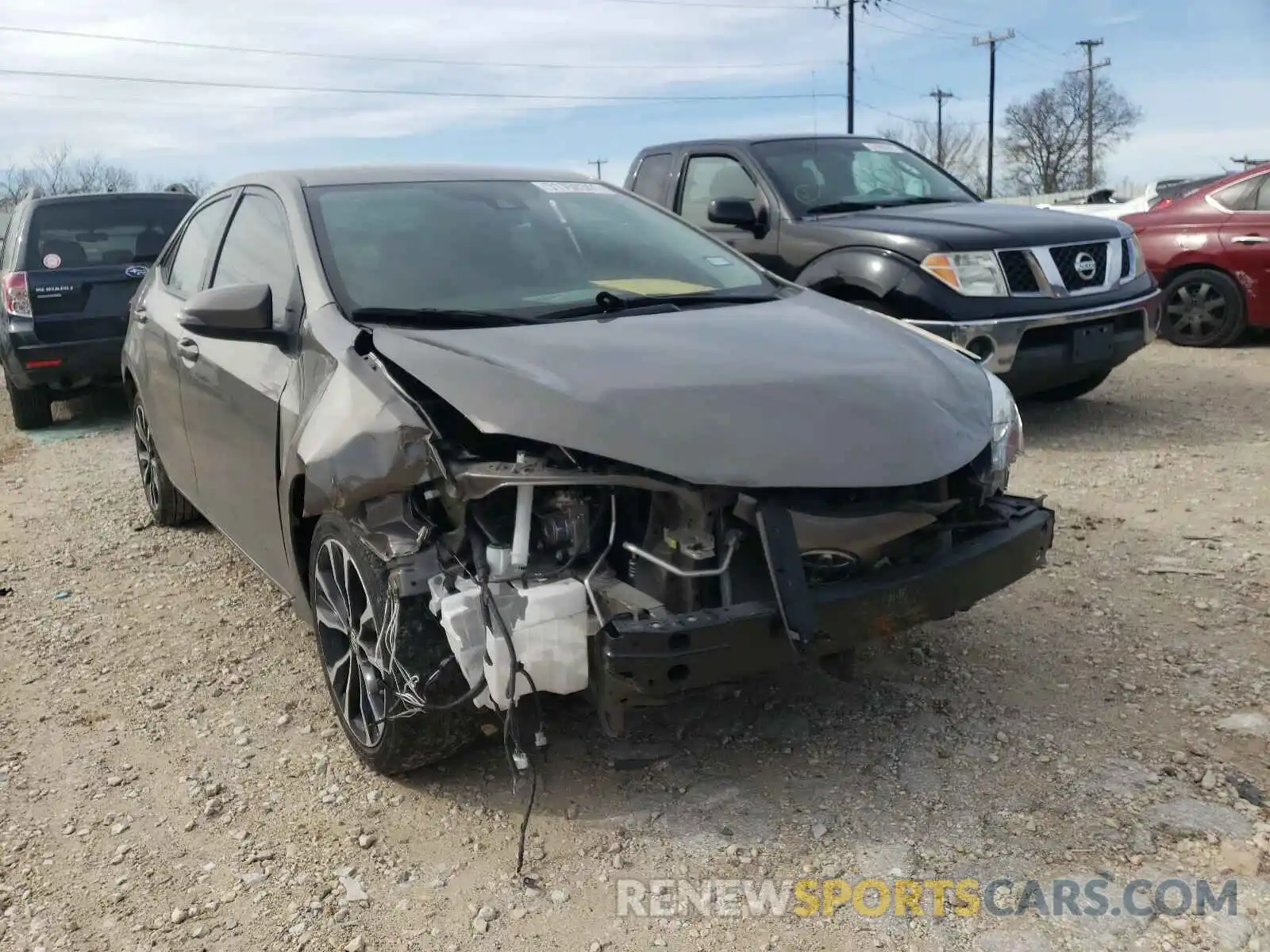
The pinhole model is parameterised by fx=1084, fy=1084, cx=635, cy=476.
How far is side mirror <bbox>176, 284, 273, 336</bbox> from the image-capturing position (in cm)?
323

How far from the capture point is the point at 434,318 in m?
3.11

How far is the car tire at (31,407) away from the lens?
8.55 m

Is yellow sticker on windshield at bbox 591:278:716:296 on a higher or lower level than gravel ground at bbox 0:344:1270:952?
higher

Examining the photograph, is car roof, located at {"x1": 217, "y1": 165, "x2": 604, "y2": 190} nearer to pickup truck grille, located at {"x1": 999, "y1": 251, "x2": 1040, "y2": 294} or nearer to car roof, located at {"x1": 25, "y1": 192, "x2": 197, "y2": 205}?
pickup truck grille, located at {"x1": 999, "y1": 251, "x2": 1040, "y2": 294}

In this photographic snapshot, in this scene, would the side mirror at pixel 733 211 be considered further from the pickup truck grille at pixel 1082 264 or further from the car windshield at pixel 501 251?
the car windshield at pixel 501 251

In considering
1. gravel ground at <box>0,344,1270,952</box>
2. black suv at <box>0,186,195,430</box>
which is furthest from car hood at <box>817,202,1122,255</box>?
black suv at <box>0,186,195,430</box>

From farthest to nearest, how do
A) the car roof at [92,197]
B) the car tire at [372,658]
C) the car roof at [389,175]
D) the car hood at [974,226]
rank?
1. the car roof at [92,197]
2. the car hood at [974,226]
3. the car roof at [389,175]
4. the car tire at [372,658]

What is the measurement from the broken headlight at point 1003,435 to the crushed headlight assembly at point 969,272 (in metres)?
2.78

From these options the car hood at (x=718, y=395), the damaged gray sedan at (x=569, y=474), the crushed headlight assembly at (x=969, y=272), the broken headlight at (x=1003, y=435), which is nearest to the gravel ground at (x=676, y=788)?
the damaged gray sedan at (x=569, y=474)

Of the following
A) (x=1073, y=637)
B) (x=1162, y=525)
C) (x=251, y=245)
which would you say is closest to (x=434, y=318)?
(x=251, y=245)

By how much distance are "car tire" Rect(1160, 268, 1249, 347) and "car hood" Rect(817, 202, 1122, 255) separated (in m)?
2.96

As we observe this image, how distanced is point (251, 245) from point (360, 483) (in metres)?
1.60

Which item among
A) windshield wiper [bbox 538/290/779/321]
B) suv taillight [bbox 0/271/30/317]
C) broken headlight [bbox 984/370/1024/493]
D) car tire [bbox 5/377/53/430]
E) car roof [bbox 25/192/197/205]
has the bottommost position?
car tire [bbox 5/377/53/430]

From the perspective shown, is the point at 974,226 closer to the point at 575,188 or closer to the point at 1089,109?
the point at 575,188
